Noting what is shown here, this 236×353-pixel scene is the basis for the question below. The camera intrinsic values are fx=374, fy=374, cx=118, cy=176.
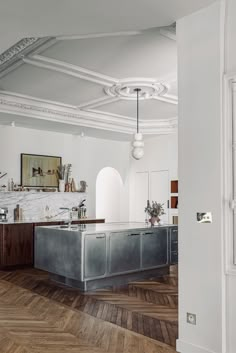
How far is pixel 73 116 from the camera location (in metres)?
7.66

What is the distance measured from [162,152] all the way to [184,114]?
20.0 ft

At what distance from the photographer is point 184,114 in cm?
335

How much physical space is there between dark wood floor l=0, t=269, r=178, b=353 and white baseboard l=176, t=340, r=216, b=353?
9 centimetres

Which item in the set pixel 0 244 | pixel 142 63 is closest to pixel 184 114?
pixel 142 63

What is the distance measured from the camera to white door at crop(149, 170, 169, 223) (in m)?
9.18

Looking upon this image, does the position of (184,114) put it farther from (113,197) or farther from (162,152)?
(113,197)

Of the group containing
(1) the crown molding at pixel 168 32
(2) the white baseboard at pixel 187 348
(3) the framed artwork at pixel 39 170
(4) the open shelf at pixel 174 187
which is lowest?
(2) the white baseboard at pixel 187 348

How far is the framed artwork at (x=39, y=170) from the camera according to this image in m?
8.10

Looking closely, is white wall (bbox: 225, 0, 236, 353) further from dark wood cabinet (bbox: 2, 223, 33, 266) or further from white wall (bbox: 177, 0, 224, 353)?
dark wood cabinet (bbox: 2, 223, 33, 266)

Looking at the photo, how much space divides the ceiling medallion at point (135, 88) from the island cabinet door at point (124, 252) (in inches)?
92.6

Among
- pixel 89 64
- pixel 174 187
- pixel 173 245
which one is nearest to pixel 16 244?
pixel 173 245

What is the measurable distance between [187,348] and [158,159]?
658cm

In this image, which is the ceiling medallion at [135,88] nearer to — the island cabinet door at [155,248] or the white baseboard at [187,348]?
the island cabinet door at [155,248]

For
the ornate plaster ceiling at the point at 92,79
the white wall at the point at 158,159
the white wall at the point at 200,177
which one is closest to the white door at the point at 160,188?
the white wall at the point at 158,159
